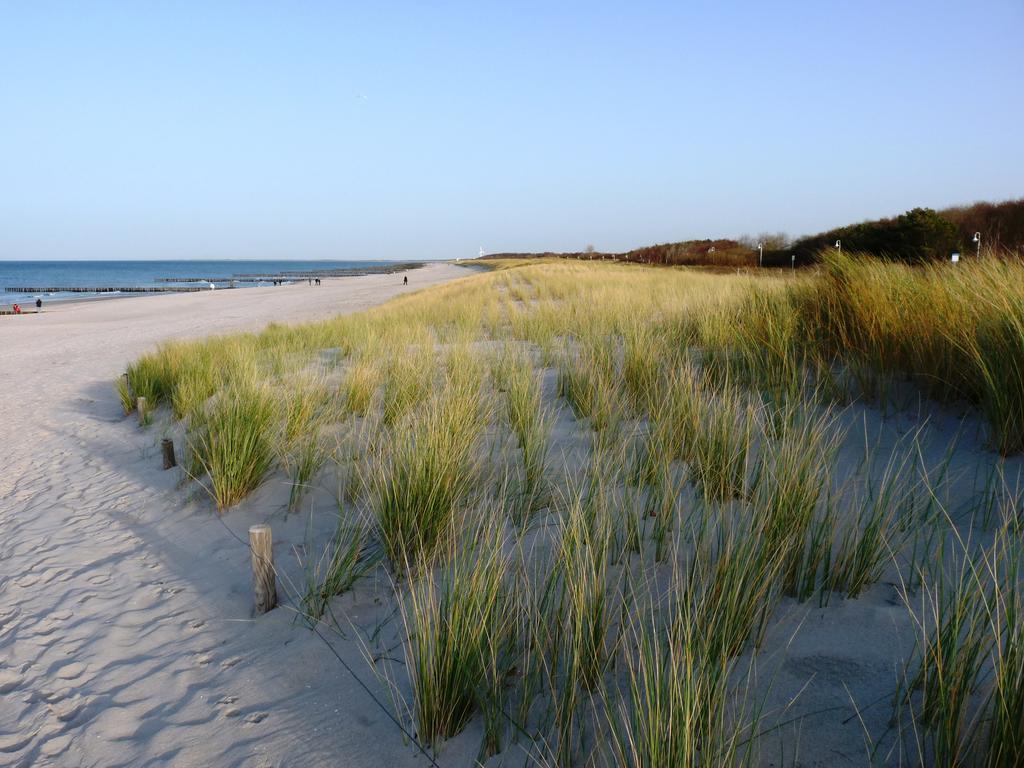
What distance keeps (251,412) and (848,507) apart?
3611 mm

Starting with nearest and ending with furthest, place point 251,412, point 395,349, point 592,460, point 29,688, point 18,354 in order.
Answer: point 29,688, point 592,460, point 251,412, point 395,349, point 18,354

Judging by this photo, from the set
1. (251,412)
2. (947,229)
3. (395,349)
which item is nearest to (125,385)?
(395,349)

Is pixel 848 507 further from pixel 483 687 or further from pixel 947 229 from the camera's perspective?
pixel 947 229

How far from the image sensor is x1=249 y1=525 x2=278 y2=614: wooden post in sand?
2.56 meters

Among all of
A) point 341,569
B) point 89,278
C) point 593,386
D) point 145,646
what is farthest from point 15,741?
point 89,278

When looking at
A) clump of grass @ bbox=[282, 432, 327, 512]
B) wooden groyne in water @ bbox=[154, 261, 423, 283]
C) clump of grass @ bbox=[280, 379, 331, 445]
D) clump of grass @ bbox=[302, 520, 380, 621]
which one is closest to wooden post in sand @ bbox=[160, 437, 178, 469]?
clump of grass @ bbox=[280, 379, 331, 445]

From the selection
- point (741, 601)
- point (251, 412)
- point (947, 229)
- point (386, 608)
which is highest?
point (947, 229)

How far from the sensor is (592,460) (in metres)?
3.24

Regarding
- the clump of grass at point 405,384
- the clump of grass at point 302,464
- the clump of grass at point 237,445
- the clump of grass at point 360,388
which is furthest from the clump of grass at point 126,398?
the clump of grass at point 302,464

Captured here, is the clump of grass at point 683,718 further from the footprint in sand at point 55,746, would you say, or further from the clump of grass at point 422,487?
the footprint in sand at point 55,746

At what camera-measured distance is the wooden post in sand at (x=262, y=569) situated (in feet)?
8.41

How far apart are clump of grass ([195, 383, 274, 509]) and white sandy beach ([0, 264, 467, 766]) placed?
0.23 m

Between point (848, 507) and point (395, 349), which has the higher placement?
point (395, 349)

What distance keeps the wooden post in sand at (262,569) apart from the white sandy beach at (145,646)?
0.21 feet
